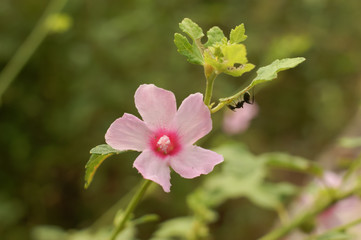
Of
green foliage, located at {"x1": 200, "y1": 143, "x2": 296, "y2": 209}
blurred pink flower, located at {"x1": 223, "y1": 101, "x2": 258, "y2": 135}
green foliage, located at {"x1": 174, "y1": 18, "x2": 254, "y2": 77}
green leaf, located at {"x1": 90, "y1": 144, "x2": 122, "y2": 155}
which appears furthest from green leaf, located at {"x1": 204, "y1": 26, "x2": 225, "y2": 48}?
blurred pink flower, located at {"x1": 223, "y1": 101, "x2": 258, "y2": 135}

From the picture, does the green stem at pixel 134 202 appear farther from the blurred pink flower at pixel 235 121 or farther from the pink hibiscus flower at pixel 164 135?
the blurred pink flower at pixel 235 121

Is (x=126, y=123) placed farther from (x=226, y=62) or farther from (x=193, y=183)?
(x=193, y=183)

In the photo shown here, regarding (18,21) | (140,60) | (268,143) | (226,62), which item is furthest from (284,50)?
(268,143)

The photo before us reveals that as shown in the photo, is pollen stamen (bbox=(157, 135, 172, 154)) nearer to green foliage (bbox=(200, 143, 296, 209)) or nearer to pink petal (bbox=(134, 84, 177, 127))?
pink petal (bbox=(134, 84, 177, 127))

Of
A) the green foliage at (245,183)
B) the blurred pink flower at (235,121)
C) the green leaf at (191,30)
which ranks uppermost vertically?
the blurred pink flower at (235,121)

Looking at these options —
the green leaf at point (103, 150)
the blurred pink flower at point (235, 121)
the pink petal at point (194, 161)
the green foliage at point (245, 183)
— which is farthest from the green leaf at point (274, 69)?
the blurred pink flower at point (235, 121)

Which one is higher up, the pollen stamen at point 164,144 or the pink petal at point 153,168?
the pollen stamen at point 164,144
